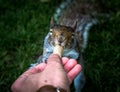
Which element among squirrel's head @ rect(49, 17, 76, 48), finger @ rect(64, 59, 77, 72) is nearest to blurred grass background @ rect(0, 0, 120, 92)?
squirrel's head @ rect(49, 17, 76, 48)

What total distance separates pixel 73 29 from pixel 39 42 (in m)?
0.86

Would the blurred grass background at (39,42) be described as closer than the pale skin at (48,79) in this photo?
No

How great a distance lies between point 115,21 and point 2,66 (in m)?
1.60

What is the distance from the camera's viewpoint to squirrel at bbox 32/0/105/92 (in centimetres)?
316

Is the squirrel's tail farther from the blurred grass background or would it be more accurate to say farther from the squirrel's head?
the squirrel's head

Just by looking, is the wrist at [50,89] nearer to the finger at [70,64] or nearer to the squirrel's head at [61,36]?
the finger at [70,64]

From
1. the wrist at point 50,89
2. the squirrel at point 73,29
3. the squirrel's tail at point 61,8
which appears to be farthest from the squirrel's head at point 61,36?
the squirrel's tail at point 61,8

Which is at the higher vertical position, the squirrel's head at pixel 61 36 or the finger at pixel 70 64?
the squirrel's head at pixel 61 36

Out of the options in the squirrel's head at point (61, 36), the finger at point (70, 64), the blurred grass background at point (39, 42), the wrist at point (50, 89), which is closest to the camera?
the wrist at point (50, 89)

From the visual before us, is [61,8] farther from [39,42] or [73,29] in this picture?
[73,29]

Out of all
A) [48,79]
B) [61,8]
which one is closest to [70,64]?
[48,79]

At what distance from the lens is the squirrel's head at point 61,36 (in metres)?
3.07

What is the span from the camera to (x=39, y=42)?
13.7 ft

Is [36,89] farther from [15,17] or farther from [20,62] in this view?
[15,17]
